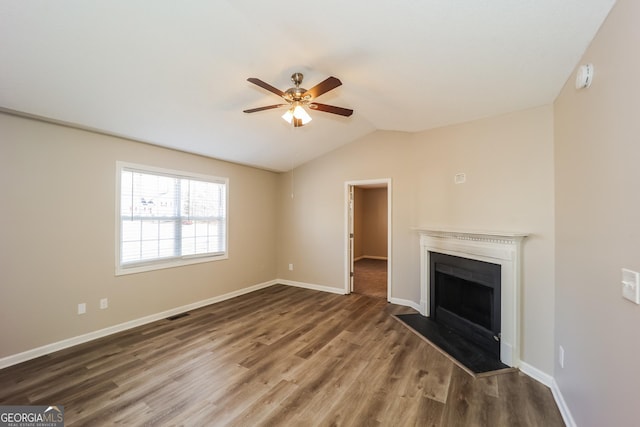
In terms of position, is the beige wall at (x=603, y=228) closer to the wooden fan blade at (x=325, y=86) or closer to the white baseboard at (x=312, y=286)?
the wooden fan blade at (x=325, y=86)

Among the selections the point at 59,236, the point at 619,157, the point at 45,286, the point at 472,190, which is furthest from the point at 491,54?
the point at 45,286

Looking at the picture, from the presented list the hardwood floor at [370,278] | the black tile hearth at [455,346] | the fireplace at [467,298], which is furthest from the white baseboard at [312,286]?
the fireplace at [467,298]

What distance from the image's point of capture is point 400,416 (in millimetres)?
1838

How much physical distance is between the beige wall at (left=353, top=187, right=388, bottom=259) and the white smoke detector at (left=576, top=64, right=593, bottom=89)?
6509 millimetres

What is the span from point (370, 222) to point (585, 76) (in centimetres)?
703

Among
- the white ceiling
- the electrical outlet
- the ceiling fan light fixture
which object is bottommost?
the electrical outlet

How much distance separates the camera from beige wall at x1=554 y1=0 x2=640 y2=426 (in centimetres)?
115

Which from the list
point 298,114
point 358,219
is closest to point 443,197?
point 298,114

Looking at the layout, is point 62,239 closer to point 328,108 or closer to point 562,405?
point 328,108

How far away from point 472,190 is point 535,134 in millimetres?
784

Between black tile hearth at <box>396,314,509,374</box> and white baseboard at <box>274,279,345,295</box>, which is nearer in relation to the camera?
black tile hearth at <box>396,314,509,374</box>

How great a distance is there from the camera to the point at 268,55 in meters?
2.32

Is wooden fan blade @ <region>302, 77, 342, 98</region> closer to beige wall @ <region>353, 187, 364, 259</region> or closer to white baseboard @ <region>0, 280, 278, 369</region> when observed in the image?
white baseboard @ <region>0, 280, 278, 369</region>

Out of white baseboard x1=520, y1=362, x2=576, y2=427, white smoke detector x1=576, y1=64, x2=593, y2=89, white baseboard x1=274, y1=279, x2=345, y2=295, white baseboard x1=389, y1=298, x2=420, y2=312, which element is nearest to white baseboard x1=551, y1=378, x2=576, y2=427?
white baseboard x1=520, y1=362, x2=576, y2=427
